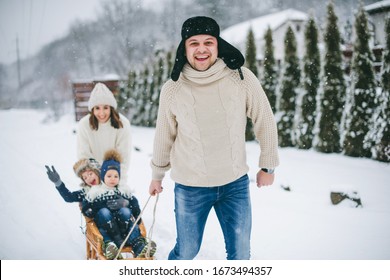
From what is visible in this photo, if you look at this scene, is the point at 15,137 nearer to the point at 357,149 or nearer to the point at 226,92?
the point at 226,92

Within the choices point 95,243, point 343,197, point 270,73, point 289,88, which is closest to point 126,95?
point 270,73

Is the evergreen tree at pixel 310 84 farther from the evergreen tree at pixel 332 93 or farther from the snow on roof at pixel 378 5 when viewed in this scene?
the snow on roof at pixel 378 5

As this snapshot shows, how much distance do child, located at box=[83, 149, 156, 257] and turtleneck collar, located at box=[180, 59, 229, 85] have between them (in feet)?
3.99

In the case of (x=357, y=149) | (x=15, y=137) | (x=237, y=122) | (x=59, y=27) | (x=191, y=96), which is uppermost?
(x=59, y=27)

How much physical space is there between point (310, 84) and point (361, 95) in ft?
3.59

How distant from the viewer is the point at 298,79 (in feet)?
18.6

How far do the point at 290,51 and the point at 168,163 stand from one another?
14.1 feet

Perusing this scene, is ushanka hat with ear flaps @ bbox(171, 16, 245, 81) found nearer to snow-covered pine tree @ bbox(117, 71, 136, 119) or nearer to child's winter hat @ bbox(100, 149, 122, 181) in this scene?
child's winter hat @ bbox(100, 149, 122, 181)

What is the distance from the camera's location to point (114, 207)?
2.60 metres

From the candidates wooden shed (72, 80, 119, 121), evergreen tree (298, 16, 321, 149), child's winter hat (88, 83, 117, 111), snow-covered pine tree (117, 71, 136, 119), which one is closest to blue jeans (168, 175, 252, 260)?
child's winter hat (88, 83, 117, 111)

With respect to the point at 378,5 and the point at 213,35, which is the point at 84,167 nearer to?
the point at 213,35

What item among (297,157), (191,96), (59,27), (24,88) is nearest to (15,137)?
(24,88)

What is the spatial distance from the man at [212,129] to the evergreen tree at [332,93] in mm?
3236

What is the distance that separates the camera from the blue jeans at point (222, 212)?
182cm
